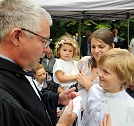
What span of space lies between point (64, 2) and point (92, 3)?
61 centimetres

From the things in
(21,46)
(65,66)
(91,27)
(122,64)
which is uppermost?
(21,46)

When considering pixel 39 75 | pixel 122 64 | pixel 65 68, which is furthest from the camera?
pixel 39 75

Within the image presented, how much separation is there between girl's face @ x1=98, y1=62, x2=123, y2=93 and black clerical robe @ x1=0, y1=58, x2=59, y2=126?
62cm

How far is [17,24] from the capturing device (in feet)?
3.76

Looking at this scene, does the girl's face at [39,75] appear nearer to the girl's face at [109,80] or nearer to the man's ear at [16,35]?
the girl's face at [109,80]

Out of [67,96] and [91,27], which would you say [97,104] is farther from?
[91,27]

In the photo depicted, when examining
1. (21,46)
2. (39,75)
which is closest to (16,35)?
(21,46)

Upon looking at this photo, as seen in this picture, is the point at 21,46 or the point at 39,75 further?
the point at 39,75

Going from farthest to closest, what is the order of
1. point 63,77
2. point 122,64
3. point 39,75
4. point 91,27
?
point 91,27 → point 39,75 → point 63,77 → point 122,64

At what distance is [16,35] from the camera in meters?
1.15

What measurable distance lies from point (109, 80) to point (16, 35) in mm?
840

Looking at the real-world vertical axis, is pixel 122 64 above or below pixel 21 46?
below

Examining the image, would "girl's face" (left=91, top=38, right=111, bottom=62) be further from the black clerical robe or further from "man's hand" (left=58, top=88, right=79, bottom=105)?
the black clerical robe

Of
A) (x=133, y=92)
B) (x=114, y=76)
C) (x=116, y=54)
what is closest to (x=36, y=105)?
(x=114, y=76)
